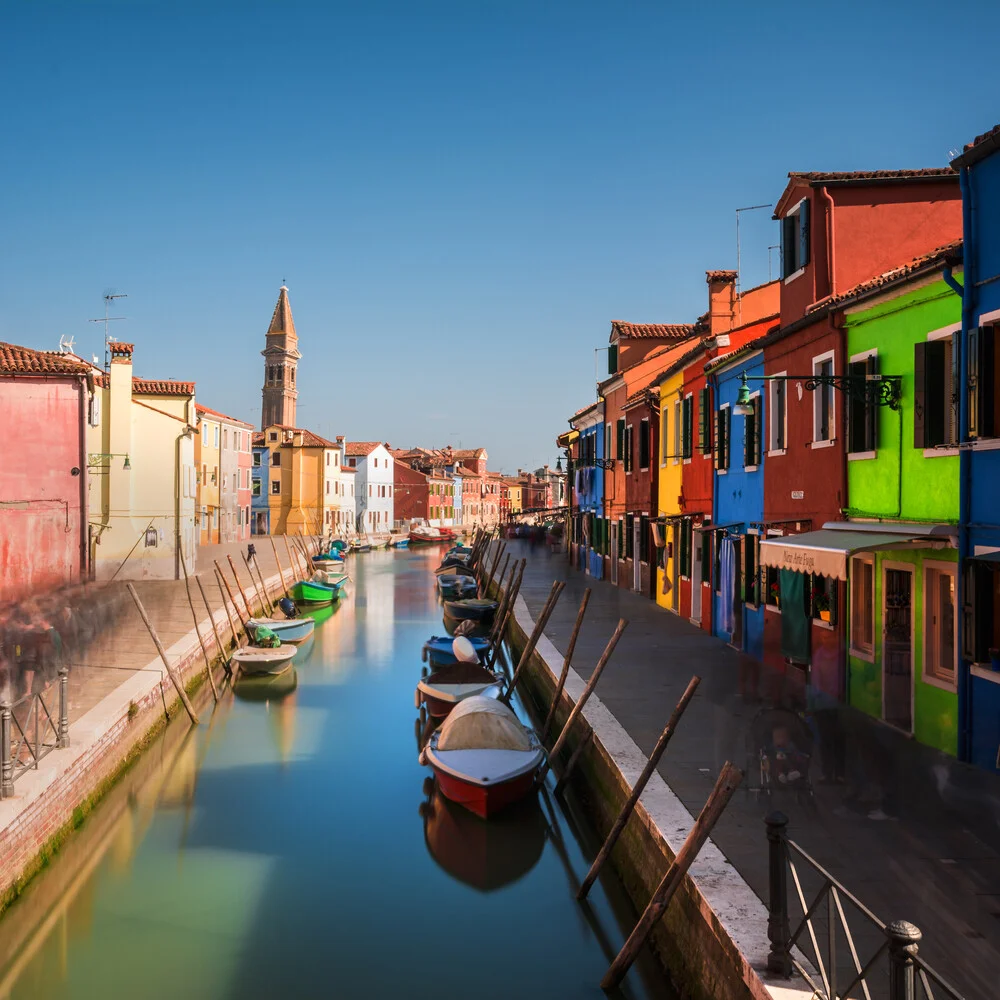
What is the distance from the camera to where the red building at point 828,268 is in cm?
1238

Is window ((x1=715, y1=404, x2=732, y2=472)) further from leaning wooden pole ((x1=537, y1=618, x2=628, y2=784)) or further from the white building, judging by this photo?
the white building

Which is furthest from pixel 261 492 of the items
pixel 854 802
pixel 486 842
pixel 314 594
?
pixel 854 802

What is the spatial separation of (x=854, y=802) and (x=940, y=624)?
2624mm

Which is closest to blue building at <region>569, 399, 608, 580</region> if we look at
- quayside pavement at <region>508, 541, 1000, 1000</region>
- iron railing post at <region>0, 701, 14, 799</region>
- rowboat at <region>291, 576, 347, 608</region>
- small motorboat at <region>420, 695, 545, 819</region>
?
rowboat at <region>291, 576, 347, 608</region>

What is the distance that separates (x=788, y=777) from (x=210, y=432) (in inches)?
1724

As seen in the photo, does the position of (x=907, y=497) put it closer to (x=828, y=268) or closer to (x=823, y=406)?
(x=823, y=406)

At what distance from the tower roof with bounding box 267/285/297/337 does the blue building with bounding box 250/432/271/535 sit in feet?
109

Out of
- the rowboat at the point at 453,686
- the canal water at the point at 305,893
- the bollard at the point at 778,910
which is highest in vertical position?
the bollard at the point at 778,910

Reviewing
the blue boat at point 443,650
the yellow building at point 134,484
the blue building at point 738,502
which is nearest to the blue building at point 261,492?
the yellow building at point 134,484

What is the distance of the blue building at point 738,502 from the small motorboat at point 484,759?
517 centimetres

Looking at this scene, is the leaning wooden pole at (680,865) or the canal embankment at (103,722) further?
the canal embankment at (103,722)

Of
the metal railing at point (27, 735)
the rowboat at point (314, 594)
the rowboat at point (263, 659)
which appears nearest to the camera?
the metal railing at point (27, 735)

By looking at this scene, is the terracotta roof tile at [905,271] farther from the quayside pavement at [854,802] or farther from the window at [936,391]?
the quayside pavement at [854,802]

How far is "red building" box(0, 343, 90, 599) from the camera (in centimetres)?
2158
